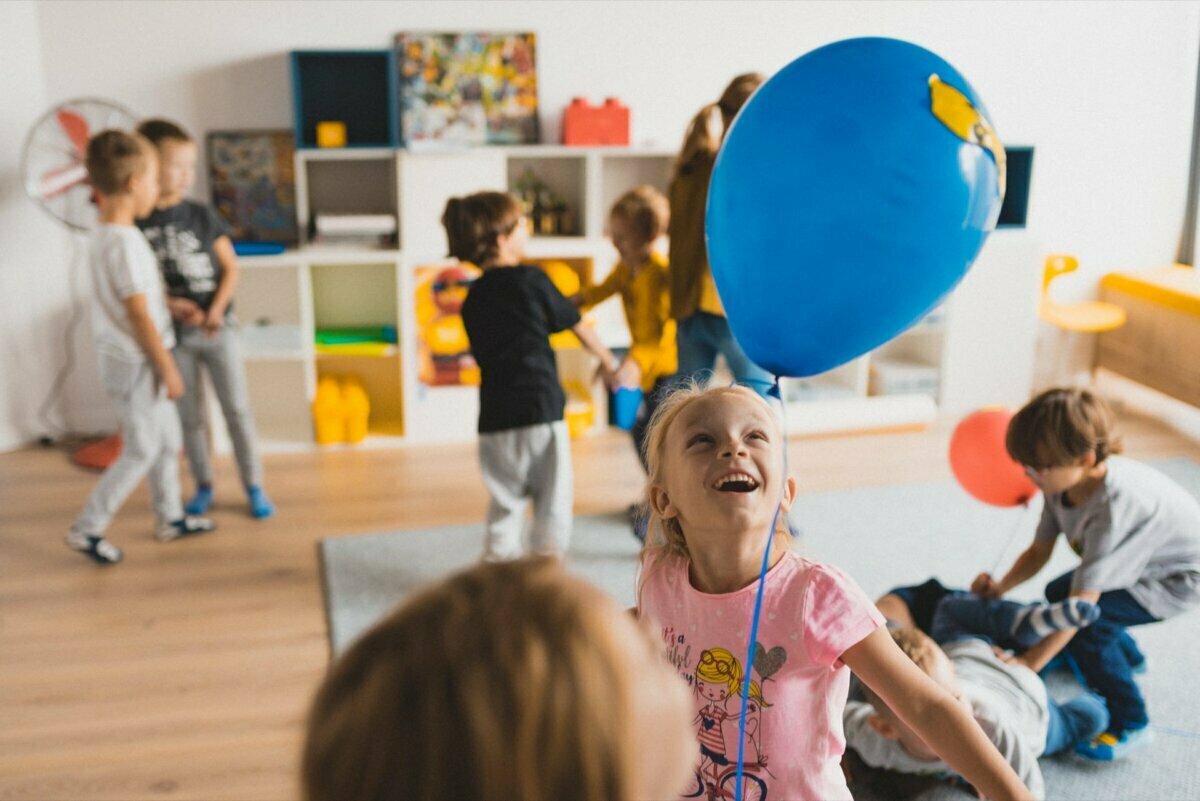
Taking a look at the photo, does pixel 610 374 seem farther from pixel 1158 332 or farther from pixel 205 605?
pixel 1158 332

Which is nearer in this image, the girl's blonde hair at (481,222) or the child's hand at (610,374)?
the girl's blonde hair at (481,222)

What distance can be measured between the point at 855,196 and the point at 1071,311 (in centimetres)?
341

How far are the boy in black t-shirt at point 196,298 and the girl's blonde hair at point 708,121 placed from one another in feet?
4.33

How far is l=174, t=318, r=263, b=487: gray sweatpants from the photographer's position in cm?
308

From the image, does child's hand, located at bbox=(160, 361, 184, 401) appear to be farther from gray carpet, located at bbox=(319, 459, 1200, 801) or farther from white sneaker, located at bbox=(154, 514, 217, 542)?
gray carpet, located at bbox=(319, 459, 1200, 801)

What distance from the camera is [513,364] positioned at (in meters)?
2.51

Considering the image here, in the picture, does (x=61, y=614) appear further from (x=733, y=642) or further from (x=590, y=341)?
(x=733, y=642)

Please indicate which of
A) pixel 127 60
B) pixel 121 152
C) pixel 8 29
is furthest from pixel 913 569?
pixel 8 29

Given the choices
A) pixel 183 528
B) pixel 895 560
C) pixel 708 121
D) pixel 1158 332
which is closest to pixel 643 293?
pixel 708 121

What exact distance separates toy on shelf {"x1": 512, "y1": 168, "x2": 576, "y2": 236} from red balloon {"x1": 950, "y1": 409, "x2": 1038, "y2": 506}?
1.97 m

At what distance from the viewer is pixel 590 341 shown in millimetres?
2625

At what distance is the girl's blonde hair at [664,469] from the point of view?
4.44 ft

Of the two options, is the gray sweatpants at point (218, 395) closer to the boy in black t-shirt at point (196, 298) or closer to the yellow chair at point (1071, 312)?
the boy in black t-shirt at point (196, 298)

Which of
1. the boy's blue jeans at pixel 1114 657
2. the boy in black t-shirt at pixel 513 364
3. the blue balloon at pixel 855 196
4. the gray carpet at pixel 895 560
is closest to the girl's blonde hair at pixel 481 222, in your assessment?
the boy in black t-shirt at pixel 513 364
